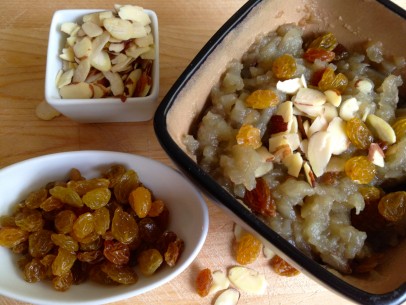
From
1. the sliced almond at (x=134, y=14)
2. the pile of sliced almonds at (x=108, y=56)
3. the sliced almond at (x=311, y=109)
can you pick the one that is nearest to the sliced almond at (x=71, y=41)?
the pile of sliced almonds at (x=108, y=56)

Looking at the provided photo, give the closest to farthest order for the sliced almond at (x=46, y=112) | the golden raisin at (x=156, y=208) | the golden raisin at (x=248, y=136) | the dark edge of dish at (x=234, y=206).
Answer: the dark edge of dish at (x=234, y=206) → the golden raisin at (x=248, y=136) → the golden raisin at (x=156, y=208) → the sliced almond at (x=46, y=112)

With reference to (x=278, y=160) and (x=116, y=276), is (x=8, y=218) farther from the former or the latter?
(x=278, y=160)

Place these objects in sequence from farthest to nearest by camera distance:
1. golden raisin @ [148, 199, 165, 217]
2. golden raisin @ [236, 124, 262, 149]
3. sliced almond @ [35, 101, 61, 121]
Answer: sliced almond @ [35, 101, 61, 121] < golden raisin @ [148, 199, 165, 217] < golden raisin @ [236, 124, 262, 149]

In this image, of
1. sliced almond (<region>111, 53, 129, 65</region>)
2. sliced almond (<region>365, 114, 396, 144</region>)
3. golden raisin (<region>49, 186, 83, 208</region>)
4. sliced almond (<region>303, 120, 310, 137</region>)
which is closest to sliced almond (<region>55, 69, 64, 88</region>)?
sliced almond (<region>111, 53, 129, 65</region>)

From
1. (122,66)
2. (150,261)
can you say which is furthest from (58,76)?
(150,261)

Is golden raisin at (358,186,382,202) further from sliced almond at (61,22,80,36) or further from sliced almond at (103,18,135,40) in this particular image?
sliced almond at (61,22,80,36)

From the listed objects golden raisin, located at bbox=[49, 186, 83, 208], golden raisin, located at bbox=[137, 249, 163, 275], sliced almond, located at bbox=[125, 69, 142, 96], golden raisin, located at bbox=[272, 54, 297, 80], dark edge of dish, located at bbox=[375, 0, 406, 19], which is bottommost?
golden raisin, located at bbox=[137, 249, 163, 275]

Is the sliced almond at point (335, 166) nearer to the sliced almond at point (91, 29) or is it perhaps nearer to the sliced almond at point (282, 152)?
the sliced almond at point (282, 152)
